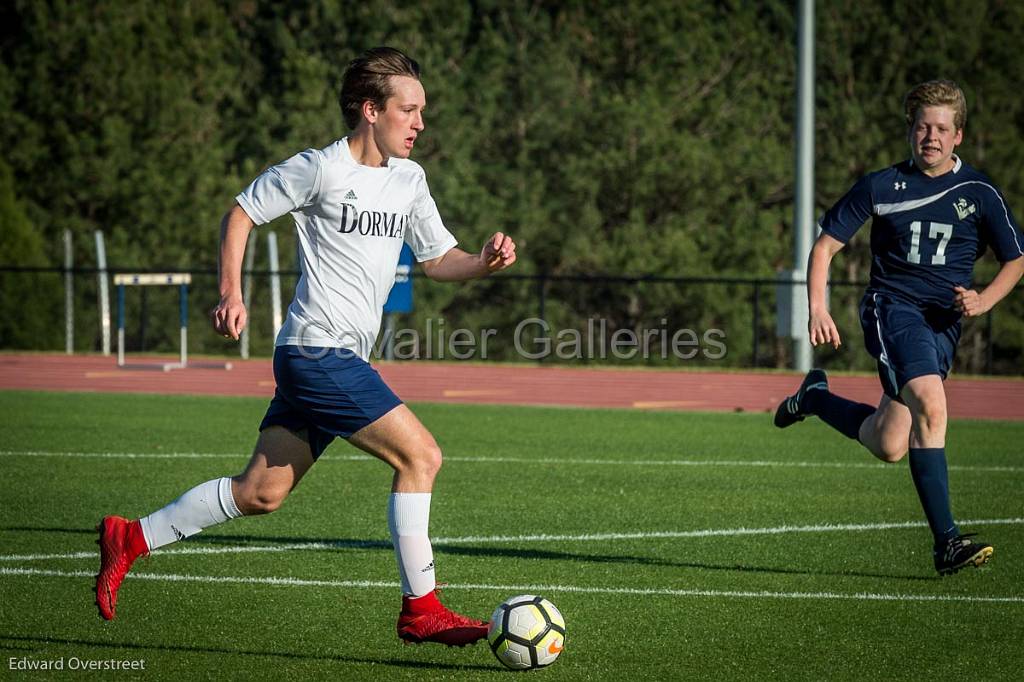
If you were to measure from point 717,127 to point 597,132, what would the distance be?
3586mm

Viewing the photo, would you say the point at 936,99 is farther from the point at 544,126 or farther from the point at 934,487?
the point at 544,126

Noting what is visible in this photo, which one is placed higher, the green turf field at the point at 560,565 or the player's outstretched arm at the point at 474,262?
the player's outstretched arm at the point at 474,262

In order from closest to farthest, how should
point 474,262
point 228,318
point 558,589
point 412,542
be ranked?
point 228,318 → point 412,542 → point 474,262 → point 558,589

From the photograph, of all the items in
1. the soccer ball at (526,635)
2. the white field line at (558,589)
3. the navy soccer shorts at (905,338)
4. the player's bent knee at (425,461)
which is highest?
the navy soccer shorts at (905,338)

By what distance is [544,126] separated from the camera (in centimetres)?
4066

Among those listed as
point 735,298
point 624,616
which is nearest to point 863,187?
point 624,616

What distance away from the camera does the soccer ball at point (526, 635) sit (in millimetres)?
5418

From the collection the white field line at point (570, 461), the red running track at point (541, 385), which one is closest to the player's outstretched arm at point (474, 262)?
the white field line at point (570, 461)

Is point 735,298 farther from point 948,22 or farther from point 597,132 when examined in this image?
point 948,22

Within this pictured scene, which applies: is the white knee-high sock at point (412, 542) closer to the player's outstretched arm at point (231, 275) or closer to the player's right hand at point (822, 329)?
the player's outstretched arm at point (231, 275)

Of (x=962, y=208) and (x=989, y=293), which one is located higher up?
(x=962, y=208)

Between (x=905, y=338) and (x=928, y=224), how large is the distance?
22.6 inches

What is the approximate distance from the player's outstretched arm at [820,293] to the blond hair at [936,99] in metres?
0.70

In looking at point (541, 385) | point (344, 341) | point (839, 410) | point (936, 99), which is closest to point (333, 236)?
point (344, 341)
